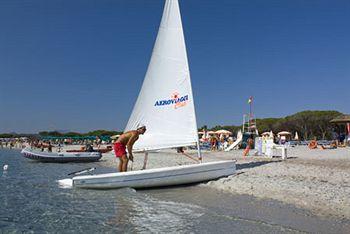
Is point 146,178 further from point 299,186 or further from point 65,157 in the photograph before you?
point 65,157

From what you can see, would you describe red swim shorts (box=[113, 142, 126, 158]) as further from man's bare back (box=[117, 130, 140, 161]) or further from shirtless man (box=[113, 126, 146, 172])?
man's bare back (box=[117, 130, 140, 161])

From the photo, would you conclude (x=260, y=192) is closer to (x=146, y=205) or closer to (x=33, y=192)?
(x=146, y=205)

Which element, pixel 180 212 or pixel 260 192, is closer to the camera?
pixel 180 212

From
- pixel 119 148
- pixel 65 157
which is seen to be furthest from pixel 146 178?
pixel 65 157

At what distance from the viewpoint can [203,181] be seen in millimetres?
12875

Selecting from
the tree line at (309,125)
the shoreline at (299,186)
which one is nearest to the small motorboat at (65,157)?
the shoreline at (299,186)

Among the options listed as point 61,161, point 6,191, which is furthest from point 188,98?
point 61,161

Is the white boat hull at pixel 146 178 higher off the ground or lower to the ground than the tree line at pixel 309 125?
lower

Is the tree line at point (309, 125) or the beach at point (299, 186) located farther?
the tree line at point (309, 125)

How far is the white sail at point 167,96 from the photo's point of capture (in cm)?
1317

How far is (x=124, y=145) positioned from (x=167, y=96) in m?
2.42

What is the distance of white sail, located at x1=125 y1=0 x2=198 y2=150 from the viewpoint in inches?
519

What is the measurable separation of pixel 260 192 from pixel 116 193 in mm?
4436

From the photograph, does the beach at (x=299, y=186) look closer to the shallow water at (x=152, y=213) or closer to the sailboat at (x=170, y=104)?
the shallow water at (x=152, y=213)
